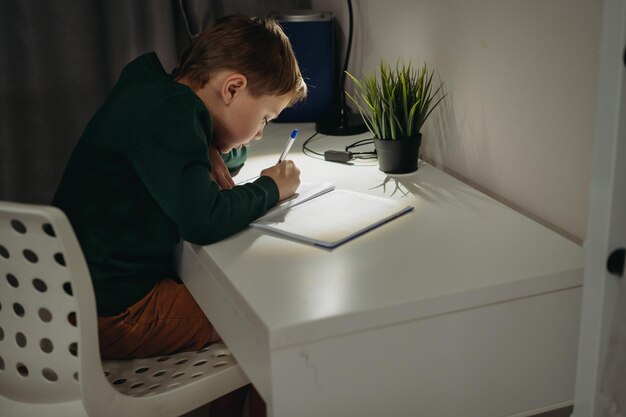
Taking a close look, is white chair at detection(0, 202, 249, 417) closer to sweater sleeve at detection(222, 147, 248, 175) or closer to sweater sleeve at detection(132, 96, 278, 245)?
sweater sleeve at detection(132, 96, 278, 245)

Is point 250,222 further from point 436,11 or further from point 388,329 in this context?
point 436,11

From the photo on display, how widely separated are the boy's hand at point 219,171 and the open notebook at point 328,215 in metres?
0.13

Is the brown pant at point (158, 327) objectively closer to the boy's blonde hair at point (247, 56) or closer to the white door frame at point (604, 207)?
the boy's blonde hair at point (247, 56)

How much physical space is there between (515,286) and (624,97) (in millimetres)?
369

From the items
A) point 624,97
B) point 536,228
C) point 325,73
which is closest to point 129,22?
point 325,73

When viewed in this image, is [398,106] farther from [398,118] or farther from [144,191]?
[144,191]

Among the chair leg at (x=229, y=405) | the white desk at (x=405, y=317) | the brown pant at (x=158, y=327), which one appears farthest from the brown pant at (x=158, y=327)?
the chair leg at (x=229, y=405)

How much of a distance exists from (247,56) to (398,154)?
0.36 m

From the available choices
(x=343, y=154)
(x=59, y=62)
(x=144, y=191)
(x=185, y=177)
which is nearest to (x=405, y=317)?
(x=185, y=177)

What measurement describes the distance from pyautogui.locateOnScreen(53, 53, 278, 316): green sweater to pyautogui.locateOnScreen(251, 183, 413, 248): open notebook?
4cm

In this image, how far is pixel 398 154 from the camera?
4.90 feet

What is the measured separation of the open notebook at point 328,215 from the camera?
119 cm

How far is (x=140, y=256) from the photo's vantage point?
1314mm

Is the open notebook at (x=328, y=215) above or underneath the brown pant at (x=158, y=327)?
above
